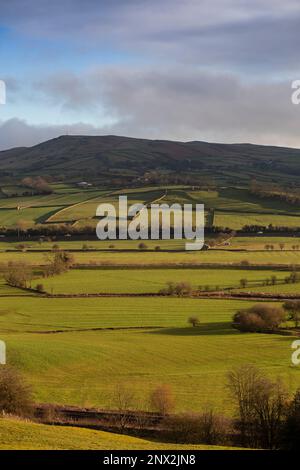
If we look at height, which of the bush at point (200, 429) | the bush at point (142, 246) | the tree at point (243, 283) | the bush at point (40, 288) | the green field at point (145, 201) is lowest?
the bush at point (200, 429)

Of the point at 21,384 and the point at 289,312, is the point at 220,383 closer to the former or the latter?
the point at 21,384

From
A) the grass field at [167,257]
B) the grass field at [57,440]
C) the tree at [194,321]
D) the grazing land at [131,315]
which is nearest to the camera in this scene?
the grass field at [57,440]

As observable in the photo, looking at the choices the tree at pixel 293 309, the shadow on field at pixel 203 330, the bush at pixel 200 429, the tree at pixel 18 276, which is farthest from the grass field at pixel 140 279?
the bush at pixel 200 429

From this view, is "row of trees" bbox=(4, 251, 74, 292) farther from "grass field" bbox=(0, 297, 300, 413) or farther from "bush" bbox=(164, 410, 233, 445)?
"bush" bbox=(164, 410, 233, 445)

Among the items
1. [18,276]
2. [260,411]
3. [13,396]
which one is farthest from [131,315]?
[260,411]

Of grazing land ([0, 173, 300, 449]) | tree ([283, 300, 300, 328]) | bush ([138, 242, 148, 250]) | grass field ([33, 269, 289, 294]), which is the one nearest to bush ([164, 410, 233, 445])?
grazing land ([0, 173, 300, 449])

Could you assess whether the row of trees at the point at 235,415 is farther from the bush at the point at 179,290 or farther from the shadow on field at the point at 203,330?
the bush at the point at 179,290
